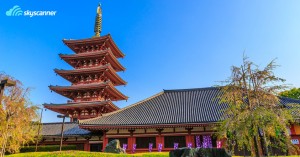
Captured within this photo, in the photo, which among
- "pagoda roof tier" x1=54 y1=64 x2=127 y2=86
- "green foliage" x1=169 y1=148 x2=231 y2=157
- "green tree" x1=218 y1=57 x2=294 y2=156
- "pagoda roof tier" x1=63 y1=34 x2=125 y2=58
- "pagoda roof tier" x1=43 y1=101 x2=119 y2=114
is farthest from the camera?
"pagoda roof tier" x1=63 y1=34 x2=125 y2=58

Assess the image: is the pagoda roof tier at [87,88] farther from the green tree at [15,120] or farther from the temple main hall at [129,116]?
the green tree at [15,120]

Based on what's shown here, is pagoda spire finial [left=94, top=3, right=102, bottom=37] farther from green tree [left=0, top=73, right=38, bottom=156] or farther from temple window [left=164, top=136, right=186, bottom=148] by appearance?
temple window [left=164, top=136, right=186, bottom=148]

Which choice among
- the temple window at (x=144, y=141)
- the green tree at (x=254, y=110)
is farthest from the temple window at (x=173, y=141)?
the green tree at (x=254, y=110)

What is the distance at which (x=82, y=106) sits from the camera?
101ft

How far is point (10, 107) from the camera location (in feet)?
64.1

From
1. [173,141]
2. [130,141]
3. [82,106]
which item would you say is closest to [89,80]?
[82,106]

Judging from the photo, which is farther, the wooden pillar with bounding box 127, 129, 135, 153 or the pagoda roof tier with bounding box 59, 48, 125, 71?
the pagoda roof tier with bounding box 59, 48, 125, 71

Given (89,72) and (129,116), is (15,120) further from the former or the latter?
(89,72)

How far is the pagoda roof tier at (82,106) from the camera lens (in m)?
30.2

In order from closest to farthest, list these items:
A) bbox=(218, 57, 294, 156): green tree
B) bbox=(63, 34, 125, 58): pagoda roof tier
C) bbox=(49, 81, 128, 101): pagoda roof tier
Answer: bbox=(218, 57, 294, 156): green tree, bbox=(49, 81, 128, 101): pagoda roof tier, bbox=(63, 34, 125, 58): pagoda roof tier

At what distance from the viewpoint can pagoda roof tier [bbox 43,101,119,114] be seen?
3017 cm

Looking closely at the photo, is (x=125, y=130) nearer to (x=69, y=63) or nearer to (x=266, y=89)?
(x=266, y=89)

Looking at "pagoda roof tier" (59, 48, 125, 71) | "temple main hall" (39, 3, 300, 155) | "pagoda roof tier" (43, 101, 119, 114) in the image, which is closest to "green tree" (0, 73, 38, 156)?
"temple main hall" (39, 3, 300, 155)

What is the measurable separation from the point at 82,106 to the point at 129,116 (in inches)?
427
